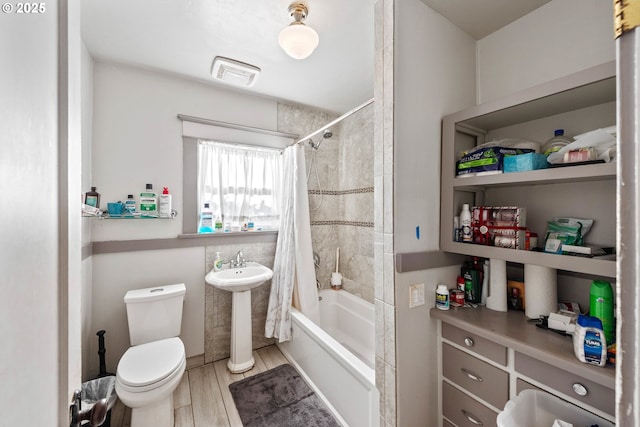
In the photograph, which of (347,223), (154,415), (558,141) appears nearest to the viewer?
(558,141)

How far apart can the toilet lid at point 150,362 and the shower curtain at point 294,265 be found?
0.83 m

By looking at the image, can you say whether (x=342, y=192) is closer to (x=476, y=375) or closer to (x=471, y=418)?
(x=476, y=375)

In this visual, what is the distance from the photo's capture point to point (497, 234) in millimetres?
1238

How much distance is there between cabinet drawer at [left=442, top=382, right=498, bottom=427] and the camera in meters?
1.14

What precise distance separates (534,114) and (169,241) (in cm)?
260

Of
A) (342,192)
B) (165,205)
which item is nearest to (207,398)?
(165,205)

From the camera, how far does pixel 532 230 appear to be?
4.47 feet

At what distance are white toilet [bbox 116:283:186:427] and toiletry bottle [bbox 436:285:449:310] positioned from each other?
5.21ft

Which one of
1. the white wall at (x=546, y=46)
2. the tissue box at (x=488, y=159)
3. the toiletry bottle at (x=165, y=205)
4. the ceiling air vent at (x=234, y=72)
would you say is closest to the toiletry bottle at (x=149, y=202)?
the toiletry bottle at (x=165, y=205)

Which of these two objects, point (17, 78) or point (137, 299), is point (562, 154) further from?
point (137, 299)

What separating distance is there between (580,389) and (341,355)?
1.09 metres

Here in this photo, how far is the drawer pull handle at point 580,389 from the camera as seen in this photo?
89cm

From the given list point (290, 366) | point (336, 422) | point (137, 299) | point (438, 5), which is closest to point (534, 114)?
point (438, 5)

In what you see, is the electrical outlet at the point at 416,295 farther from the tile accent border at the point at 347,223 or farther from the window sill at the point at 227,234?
the window sill at the point at 227,234
